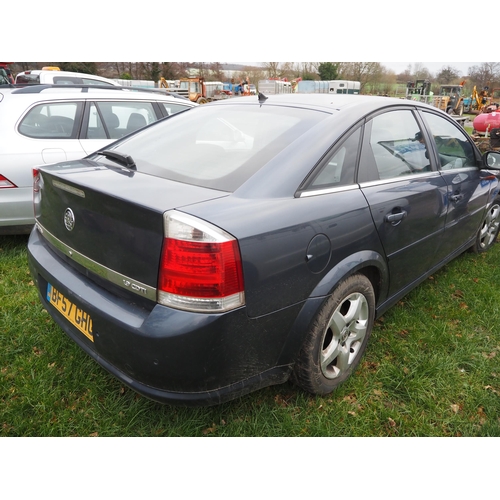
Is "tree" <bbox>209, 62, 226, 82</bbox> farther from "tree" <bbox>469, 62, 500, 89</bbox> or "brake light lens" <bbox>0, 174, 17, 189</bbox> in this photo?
"brake light lens" <bbox>0, 174, 17, 189</bbox>

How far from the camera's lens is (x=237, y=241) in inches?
62.4

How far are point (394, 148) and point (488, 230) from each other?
2514 mm

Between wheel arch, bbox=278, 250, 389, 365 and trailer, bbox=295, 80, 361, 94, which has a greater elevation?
trailer, bbox=295, 80, 361, 94

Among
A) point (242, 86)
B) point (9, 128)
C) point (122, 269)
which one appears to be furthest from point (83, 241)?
point (242, 86)

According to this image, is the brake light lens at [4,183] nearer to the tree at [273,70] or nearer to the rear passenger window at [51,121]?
the rear passenger window at [51,121]

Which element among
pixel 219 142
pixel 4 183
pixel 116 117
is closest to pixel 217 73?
pixel 116 117

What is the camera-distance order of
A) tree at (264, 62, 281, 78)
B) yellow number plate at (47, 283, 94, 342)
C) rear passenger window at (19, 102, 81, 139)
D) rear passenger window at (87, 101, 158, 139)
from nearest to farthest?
yellow number plate at (47, 283, 94, 342) < rear passenger window at (19, 102, 81, 139) < rear passenger window at (87, 101, 158, 139) < tree at (264, 62, 281, 78)

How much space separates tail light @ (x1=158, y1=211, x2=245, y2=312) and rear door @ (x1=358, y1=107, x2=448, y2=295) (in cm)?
104

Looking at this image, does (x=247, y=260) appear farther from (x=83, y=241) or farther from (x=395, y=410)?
(x=395, y=410)

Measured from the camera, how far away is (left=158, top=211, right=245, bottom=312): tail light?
1538mm

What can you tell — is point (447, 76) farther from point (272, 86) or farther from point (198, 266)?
point (198, 266)

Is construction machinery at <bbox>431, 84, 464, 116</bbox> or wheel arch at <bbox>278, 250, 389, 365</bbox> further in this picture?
construction machinery at <bbox>431, 84, 464, 116</bbox>

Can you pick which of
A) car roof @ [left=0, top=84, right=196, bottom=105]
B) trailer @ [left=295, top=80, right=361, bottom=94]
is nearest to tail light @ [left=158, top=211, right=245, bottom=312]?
car roof @ [left=0, top=84, right=196, bottom=105]

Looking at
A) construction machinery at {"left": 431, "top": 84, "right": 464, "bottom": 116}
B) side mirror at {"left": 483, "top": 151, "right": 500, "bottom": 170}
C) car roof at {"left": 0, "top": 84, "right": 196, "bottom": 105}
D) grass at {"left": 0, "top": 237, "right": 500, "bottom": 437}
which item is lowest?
grass at {"left": 0, "top": 237, "right": 500, "bottom": 437}
